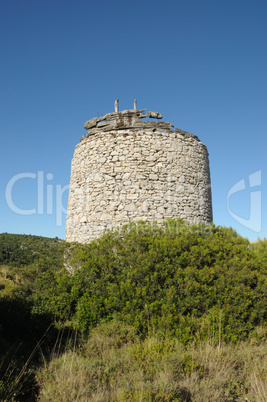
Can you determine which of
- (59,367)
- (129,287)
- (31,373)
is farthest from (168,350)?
(31,373)

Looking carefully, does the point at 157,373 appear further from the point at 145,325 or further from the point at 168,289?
the point at 168,289

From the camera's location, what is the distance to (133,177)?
895 centimetres

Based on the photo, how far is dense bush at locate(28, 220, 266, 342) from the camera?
549cm

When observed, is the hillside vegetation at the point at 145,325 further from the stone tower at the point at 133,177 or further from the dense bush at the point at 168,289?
the stone tower at the point at 133,177

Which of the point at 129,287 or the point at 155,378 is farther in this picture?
the point at 129,287

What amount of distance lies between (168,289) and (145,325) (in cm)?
86

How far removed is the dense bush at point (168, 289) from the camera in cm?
549

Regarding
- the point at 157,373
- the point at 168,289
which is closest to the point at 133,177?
the point at 168,289

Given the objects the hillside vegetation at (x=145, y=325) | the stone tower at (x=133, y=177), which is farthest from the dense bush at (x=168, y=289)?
the stone tower at (x=133, y=177)

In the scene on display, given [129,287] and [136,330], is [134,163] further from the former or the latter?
[136,330]

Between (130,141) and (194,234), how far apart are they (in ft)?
12.6

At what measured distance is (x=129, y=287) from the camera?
598cm

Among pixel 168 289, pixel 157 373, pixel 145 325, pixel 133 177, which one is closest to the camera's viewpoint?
pixel 157 373

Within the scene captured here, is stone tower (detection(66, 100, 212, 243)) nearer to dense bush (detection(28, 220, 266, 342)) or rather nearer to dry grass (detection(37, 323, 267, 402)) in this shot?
dense bush (detection(28, 220, 266, 342))
